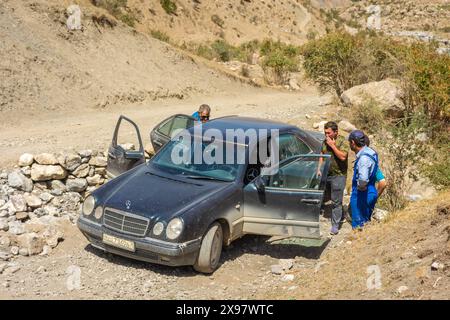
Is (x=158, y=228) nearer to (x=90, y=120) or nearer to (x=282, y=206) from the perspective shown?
(x=282, y=206)

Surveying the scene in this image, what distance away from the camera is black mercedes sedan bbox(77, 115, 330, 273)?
6598mm

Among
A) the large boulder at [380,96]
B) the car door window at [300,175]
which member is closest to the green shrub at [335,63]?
the large boulder at [380,96]

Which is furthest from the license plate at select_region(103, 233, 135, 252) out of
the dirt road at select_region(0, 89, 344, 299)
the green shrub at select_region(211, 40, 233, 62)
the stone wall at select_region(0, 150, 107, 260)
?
the green shrub at select_region(211, 40, 233, 62)

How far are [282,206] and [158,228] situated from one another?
1604 mm

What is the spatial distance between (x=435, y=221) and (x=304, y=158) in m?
1.74

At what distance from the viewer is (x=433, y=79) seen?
1403cm

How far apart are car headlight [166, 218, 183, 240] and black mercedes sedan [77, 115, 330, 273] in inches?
0.4

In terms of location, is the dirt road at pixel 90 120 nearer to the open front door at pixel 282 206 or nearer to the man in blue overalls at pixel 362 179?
the open front door at pixel 282 206

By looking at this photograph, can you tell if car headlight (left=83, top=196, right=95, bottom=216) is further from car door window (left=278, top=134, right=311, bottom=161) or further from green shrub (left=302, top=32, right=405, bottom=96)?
green shrub (left=302, top=32, right=405, bottom=96)

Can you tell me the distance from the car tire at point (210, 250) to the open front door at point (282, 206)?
0.51 metres

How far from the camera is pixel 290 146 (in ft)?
26.9

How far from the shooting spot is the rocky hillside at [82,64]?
54.7 ft
